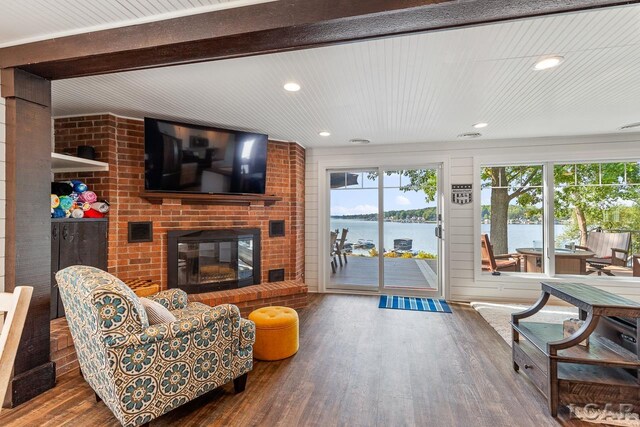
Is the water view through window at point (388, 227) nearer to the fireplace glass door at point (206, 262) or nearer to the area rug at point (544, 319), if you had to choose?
the area rug at point (544, 319)

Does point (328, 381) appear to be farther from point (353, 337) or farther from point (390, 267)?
point (390, 267)

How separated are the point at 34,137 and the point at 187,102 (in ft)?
4.04

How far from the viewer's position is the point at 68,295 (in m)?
1.85

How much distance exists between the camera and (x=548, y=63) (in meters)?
2.25

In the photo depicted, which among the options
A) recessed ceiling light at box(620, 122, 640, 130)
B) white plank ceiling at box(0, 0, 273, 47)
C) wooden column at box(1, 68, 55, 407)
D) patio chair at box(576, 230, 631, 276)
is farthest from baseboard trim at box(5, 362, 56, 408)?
recessed ceiling light at box(620, 122, 640, 130)

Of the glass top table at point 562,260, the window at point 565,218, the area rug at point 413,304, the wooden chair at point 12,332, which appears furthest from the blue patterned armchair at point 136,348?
the glass top table at point 562,260

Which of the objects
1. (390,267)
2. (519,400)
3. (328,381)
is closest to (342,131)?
(390,267)

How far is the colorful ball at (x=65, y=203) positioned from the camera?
9.14 feet

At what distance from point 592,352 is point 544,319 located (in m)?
1.96

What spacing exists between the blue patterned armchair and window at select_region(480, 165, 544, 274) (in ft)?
13.4

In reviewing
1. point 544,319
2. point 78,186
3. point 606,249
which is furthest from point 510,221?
point 78,186

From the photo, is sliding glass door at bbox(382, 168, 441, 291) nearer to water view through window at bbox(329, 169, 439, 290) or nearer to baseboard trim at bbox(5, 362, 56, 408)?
water view through window at bbox(329, 169, 439, 290)

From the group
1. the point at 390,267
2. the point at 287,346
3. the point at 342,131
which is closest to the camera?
the point at 287,346

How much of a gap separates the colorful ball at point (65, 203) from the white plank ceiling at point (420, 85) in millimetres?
948
